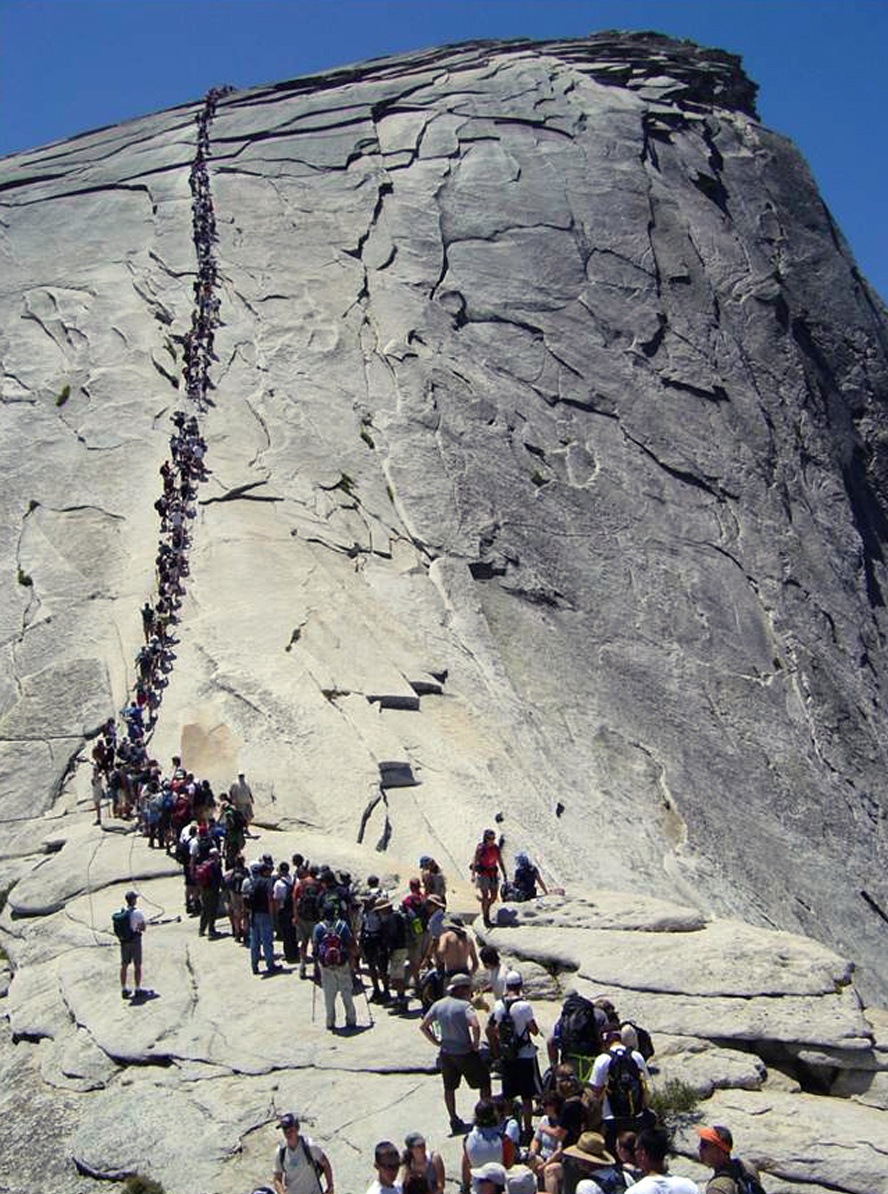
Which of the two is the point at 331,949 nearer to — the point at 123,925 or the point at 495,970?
the point at 495,970

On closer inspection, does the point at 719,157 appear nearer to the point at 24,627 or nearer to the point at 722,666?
the point at 722,666

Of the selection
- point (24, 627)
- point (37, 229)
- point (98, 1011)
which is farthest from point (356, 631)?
point (37, 229)

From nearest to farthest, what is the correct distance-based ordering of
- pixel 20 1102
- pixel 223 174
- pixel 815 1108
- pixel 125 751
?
pixel 815 1108, pixel 20 1102, pixel 125 751, pixel 223 174

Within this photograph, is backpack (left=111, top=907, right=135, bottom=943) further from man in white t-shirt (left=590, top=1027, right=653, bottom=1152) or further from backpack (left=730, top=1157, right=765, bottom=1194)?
backpack (left=730, top=1157, right=765, bottom=1194)

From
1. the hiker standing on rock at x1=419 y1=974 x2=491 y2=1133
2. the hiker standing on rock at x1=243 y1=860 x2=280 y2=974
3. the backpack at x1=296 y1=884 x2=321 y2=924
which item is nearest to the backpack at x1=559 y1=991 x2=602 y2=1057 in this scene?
the hiker standing on rock at x1=419 y1=974 x2=491 y2=1133

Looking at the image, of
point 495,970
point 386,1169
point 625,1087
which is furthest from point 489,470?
point 386,1169

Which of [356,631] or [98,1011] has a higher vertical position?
[356,631]

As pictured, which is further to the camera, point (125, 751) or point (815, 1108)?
point (125, 751)
